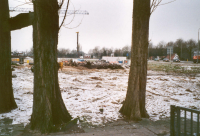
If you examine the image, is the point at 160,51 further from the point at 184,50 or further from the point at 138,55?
the point at 138,55

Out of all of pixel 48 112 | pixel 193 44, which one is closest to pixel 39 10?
pixel 48 112

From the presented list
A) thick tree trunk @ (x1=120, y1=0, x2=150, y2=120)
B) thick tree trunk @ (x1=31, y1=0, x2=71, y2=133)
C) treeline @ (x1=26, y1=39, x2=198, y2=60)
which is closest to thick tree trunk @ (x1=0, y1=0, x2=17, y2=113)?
thick tree trunk @ (x1=31, y1=0, x2=71, y2=133)

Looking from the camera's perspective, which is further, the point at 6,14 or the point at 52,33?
the point at 6,14

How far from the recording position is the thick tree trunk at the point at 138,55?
187 inches

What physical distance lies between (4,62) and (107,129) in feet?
12.5

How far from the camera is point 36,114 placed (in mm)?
3953

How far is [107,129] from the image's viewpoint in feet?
13.6

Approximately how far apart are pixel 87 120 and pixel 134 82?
1.79 m

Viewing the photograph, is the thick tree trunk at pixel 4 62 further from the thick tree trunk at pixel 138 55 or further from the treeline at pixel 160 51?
the treeline at pixel 160 51

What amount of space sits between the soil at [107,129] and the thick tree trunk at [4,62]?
2.80 feet

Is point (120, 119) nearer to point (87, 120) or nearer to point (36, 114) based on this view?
point (87, 120)

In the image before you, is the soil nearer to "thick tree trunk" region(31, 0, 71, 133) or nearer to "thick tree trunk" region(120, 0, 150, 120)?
"thick tree trunk" region(31, 0, 71, 133)

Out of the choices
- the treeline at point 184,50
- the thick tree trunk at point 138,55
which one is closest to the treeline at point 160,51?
the treeline at point 184,50

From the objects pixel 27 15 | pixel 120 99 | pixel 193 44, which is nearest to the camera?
pixel 27 15
